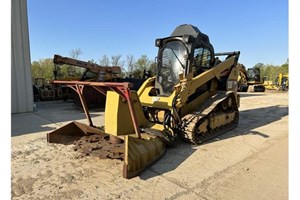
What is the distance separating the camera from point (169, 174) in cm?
378

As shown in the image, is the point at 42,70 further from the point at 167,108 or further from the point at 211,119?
the point at 211,119

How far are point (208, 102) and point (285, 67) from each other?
4165cm

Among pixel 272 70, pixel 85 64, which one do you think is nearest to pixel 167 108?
pixel 85 64

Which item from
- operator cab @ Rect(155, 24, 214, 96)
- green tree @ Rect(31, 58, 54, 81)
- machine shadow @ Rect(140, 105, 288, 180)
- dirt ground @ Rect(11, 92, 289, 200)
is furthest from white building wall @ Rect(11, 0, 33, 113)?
green tree @ Rect(31, 58, 54, 81)

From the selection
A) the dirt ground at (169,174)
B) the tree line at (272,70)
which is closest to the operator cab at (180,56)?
the dirt ground at (169,174)

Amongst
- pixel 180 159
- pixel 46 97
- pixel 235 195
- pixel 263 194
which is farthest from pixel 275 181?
pixel 46 97

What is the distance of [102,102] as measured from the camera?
39.7 ft

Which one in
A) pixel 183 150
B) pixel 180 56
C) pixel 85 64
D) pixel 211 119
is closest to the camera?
pixel 183 150

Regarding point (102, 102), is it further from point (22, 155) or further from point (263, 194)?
point (263, 194)

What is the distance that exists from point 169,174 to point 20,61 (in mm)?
9444

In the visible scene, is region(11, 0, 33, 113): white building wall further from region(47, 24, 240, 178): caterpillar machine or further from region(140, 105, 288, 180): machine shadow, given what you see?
region(140, 105, 288, 180): machine shadow

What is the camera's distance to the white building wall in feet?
34.4

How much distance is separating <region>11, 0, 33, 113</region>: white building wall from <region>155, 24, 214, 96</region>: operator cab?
709cm

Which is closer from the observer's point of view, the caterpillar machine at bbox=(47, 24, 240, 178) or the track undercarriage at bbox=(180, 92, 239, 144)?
the caterpillar machine at bbox=(47, 24, 240, 178)
